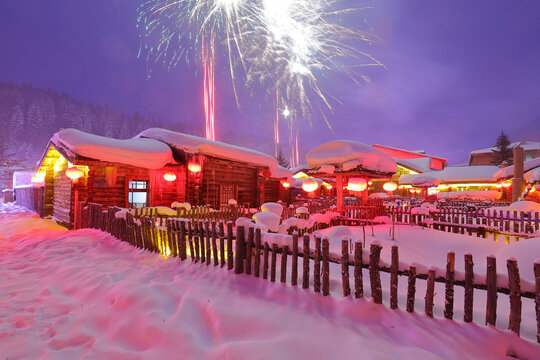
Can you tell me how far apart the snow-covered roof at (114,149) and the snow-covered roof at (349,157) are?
7477mm

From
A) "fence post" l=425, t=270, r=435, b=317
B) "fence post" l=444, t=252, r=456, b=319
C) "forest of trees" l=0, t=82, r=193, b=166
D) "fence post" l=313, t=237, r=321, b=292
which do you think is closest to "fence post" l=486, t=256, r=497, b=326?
"fence post" l=444, t=252, r=456, b=319

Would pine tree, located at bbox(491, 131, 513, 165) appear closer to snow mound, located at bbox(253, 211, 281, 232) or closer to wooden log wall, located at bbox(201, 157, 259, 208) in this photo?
wooden log wall, located at bbox(201, 157, 259, 208)

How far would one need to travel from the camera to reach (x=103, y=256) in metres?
6.59

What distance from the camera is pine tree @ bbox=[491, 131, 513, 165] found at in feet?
143

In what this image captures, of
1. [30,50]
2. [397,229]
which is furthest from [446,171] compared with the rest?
[30,50]

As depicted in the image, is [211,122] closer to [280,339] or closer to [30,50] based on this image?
[280,339]

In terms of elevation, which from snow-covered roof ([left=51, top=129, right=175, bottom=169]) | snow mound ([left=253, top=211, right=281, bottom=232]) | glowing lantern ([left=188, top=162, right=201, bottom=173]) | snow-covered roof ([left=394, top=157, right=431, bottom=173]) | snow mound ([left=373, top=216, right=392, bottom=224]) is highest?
snow-covered roof ([left=394, top=157, right=431, bottom=173])

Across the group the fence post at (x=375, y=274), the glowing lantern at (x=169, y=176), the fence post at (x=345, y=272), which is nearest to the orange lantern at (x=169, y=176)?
the glowing lantern at (x=169, y=176)

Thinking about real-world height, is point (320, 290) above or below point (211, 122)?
below

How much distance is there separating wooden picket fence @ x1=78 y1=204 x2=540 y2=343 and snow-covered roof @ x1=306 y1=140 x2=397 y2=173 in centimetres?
677

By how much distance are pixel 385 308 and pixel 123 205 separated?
44.2ft

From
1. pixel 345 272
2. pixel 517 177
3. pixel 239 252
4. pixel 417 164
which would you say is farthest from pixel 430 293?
pixel 417 164

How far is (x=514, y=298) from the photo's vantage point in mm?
2805

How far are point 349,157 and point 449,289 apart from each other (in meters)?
8.75
